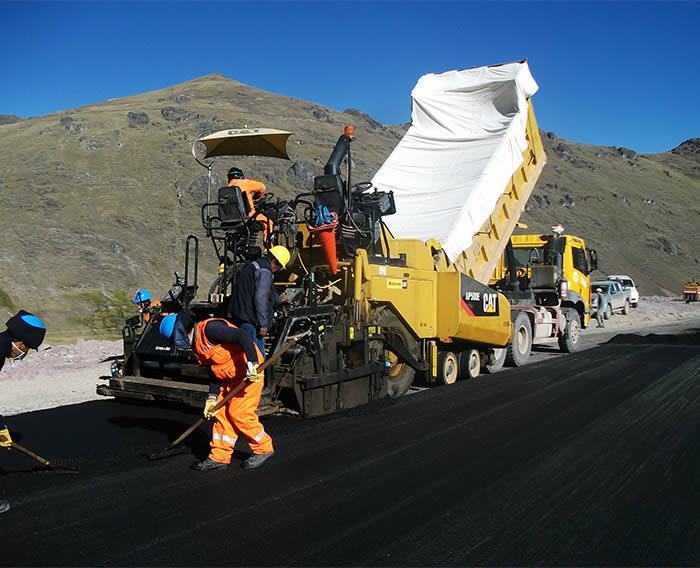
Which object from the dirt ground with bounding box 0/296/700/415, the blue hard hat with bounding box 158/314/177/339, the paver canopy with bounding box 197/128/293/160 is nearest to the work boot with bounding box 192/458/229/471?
the blue hard hat with bounding box 158/314/177/339

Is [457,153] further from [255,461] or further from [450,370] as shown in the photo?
[255,461]

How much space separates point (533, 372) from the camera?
1109 centimetres

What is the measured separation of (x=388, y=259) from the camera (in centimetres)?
866

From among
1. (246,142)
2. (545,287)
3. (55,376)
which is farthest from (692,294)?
(55,376)

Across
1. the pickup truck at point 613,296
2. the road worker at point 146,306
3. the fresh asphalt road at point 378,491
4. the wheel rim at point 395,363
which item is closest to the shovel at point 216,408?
the fresh asphalt road at point 378,491

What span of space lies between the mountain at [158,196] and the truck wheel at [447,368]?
36.7ft

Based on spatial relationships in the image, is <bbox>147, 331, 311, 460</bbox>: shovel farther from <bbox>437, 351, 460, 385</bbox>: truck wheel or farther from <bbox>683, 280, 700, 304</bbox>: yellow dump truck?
<bbox>683, 280, 700, 304</bbox>: yellow dump truck

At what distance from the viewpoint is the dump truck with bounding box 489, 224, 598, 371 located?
12.9 meters

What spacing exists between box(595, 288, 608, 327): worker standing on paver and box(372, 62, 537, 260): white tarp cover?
14.6 meters

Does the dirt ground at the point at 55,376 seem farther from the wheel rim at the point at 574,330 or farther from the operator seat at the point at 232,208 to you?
the wheel rim at the point at 574,330

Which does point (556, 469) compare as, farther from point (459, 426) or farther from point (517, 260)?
point (517, 260)

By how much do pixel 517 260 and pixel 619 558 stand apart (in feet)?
37.5

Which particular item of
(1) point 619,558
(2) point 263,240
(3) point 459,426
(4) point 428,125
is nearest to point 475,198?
(4) point 428,125

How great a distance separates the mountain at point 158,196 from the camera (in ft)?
73.1
